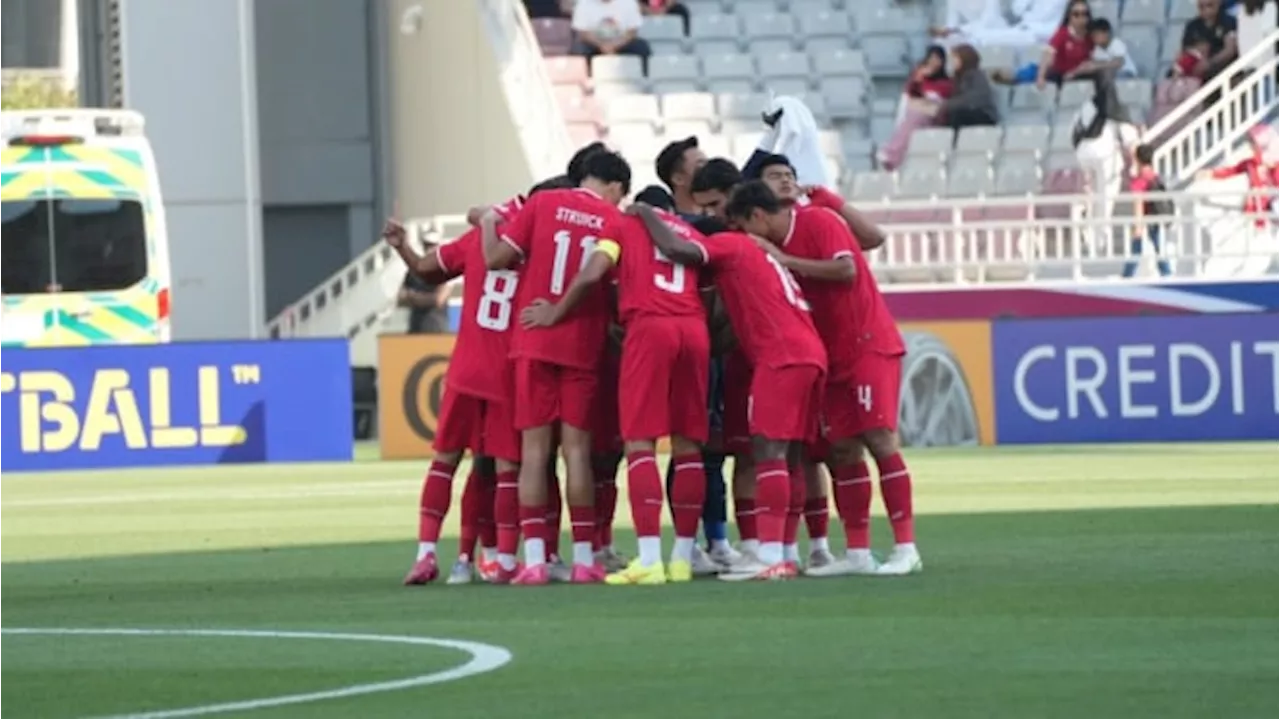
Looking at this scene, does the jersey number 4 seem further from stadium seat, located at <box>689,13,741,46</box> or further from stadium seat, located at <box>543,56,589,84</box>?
stadium seat, located at <box>689,13,741,46</box>

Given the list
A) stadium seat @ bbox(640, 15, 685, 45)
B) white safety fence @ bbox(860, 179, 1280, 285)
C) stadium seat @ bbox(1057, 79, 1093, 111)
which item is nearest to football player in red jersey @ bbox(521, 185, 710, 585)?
white safety fence @ bbox(860, 179, 1280, 285)

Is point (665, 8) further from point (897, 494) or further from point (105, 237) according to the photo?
point (897, 494)

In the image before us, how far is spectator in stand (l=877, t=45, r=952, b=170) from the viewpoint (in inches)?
1478

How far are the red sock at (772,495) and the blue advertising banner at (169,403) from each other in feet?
51.0

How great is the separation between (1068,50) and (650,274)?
23.8 metres

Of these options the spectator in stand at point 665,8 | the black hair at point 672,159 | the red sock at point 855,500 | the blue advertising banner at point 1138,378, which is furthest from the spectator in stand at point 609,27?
the red sock at point 855,500

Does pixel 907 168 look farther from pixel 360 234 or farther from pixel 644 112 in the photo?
pixel 360 234

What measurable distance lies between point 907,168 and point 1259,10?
163 inches

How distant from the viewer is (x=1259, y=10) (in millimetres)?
36750

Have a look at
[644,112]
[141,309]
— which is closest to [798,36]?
[644,112]

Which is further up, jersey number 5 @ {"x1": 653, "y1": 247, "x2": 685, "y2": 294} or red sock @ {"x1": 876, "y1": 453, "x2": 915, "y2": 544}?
jersey number 5 @ {"x1": 653, "y1": 247, "x2": 685, "y2": 294}

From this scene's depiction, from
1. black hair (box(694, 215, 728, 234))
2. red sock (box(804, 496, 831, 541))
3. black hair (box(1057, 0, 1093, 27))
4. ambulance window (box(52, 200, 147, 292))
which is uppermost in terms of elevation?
black hair (box(1057, 0, 1093, 27))

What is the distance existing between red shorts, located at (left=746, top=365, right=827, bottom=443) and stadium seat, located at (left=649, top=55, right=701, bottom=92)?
2444 centimetres

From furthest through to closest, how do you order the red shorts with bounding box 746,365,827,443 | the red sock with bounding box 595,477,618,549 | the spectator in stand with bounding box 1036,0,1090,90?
the spectator in stand with bounding box 1036,0,1090,90
the red sock with bounding box 595,477,618,549
the red shorts with bounding box 746,365,827,443
